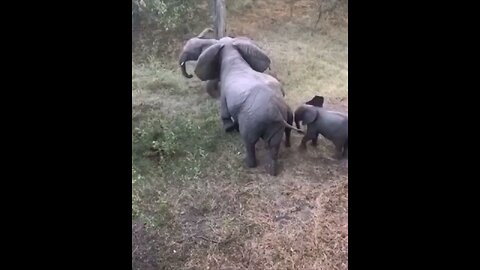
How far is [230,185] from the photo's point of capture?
2.07 m

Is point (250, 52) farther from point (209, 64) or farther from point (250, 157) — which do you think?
point (250, 157)

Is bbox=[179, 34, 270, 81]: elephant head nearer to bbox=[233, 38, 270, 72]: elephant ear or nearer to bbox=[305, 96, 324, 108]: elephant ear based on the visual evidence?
bbox=[233, 38, 270, 72]: elephant ear

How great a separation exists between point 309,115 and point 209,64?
71cm

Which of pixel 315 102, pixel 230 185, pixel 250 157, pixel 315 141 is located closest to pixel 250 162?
pixel 250 157

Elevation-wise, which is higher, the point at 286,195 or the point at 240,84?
the point at 240,84

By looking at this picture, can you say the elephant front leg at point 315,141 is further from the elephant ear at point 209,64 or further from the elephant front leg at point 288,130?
the elephant ear at point 209,64

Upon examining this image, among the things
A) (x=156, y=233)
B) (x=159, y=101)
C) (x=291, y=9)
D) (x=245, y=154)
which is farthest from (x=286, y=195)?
(x=291, y=9)

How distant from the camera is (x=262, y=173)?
2.11 metres

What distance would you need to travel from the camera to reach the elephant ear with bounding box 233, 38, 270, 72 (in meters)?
2.66

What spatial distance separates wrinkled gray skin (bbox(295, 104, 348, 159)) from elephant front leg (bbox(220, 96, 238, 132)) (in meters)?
0.28

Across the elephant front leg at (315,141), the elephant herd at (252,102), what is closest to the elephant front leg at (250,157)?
the elephant herd at (252,102)
